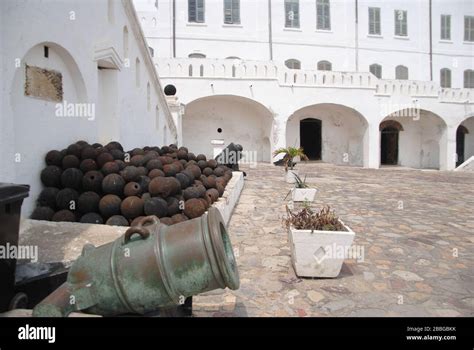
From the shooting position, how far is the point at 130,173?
193 inches

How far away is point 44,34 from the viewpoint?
481cm

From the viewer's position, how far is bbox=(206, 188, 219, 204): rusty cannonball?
233 inches

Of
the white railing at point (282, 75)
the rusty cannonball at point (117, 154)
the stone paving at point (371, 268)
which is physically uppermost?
the white railing at point (282, 75)

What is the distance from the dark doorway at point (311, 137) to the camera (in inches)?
915

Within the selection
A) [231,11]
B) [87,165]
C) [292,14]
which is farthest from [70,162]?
[292,14]

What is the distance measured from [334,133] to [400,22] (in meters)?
11.5

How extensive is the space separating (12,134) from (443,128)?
24.1 meters

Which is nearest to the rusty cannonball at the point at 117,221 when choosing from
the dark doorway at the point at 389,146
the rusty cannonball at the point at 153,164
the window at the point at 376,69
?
the rusty cannonball at the point at 153,164

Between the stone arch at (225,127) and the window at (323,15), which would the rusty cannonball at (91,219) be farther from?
the window at (323,15)

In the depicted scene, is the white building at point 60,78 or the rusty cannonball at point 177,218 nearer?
the white building at point 60,78

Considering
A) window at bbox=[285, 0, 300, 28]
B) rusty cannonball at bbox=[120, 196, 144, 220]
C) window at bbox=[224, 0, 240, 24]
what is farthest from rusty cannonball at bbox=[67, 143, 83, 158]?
window at bbox=[285, 0, 300, 28]

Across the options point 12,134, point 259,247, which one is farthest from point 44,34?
point 259,247

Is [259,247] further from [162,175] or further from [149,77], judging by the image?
[149,77]

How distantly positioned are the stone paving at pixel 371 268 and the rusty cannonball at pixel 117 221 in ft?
4.99
